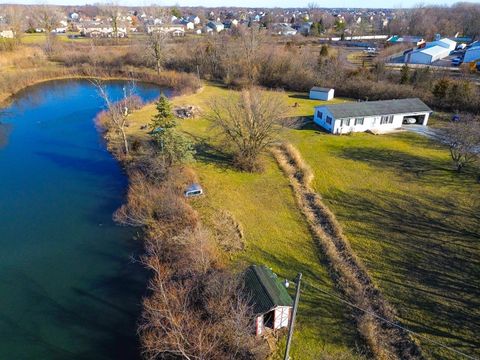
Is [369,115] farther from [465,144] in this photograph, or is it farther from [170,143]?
[170,143]

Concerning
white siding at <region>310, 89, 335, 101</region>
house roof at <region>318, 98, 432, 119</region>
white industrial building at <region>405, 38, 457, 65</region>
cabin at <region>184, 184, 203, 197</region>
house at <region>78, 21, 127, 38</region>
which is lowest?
cabin at <region>184, 184, 203, 197</region>

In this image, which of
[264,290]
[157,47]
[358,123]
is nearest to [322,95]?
[358,123]

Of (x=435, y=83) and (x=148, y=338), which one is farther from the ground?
(x=435, y=83)

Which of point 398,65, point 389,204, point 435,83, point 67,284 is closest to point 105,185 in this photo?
point 67,284

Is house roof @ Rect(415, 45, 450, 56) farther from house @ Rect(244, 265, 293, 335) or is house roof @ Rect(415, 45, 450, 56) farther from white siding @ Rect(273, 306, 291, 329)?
white siding @ Rect(273, 306, 291, 329)

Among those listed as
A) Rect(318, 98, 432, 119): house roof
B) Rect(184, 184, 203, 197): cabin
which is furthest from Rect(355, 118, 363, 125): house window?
Rect(184, 184, 203, 197): cabin

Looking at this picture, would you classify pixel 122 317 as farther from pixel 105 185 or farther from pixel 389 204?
pixel 389 204

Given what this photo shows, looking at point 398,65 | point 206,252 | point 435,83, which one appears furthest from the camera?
point 398,65
